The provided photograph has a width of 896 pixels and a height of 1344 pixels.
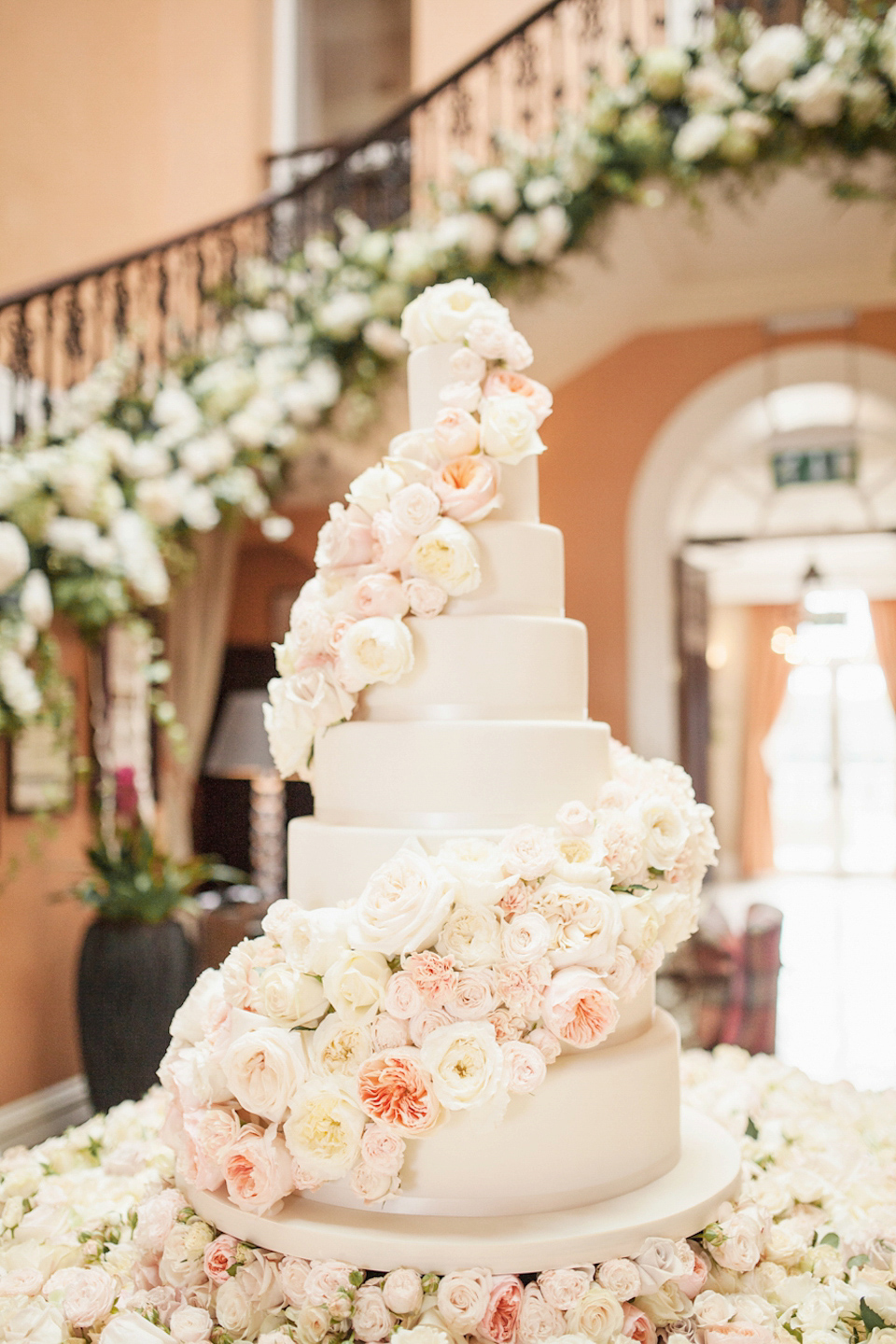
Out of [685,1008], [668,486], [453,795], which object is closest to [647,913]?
[453,795]

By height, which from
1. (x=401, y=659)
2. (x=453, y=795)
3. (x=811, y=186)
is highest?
(x=811, y=186)

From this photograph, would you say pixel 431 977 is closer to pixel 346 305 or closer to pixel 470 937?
pixel 470 937

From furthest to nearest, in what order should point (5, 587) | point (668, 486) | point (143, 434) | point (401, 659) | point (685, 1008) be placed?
point (668, 486)
point (143, 434)
point (685, 1008)
point (5, 587)
point (401, 659)

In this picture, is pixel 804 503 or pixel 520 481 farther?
pixel 804 503

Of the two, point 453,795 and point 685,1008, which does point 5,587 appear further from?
point 685,1008

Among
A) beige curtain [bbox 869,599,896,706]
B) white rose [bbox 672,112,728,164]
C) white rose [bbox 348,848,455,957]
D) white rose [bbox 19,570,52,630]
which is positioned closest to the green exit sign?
white rose [bbox 672,112,728,164]

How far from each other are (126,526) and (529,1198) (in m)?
3.64

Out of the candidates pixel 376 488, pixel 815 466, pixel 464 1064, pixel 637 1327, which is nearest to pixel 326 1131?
pixel 464 1064

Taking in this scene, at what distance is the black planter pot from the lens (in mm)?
4707

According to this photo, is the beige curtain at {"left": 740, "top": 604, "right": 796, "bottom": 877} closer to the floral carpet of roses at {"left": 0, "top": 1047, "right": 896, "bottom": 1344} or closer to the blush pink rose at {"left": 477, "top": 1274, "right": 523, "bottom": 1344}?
the floral carpet of roses at {"left": 0, "top": 1047, "right": 896, "bottom": 1344}

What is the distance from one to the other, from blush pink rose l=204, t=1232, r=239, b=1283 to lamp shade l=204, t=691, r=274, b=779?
12.4 feet

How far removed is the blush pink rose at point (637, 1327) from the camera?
5.64 ft

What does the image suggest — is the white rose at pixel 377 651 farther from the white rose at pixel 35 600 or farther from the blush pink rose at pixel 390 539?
the white rose at pixel 35 600

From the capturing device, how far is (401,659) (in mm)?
2033
